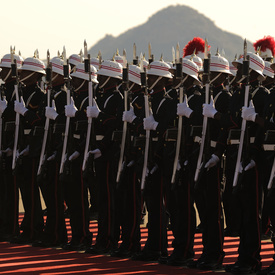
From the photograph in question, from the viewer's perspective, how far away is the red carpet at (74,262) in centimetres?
1020

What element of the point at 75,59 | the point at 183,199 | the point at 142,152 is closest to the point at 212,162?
the point at 183,199

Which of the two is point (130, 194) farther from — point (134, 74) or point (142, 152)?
point (134, 74)

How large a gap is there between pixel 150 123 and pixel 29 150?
88.2 inches

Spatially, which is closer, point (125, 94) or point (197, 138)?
point (197, 138)

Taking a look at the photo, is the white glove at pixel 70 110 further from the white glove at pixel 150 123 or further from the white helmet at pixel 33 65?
the white glove at pixel 150 123

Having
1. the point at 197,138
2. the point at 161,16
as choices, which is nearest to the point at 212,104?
the point at 197,138

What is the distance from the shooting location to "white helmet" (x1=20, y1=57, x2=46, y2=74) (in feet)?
41.0

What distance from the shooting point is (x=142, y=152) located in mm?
10820

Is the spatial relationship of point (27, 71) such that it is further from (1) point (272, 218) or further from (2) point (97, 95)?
(1) point (272, 218)

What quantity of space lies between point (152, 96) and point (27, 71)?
235 centimetres

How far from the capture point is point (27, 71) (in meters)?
12.5

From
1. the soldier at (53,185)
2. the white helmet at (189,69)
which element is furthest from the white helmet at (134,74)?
the soldier at (53,185)

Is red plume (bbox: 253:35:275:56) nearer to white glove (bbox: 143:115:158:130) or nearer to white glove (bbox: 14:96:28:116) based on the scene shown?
white glove (bbox: 14:96:28:116)

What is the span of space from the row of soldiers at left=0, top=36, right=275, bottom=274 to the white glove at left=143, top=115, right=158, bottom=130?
0.01 m
